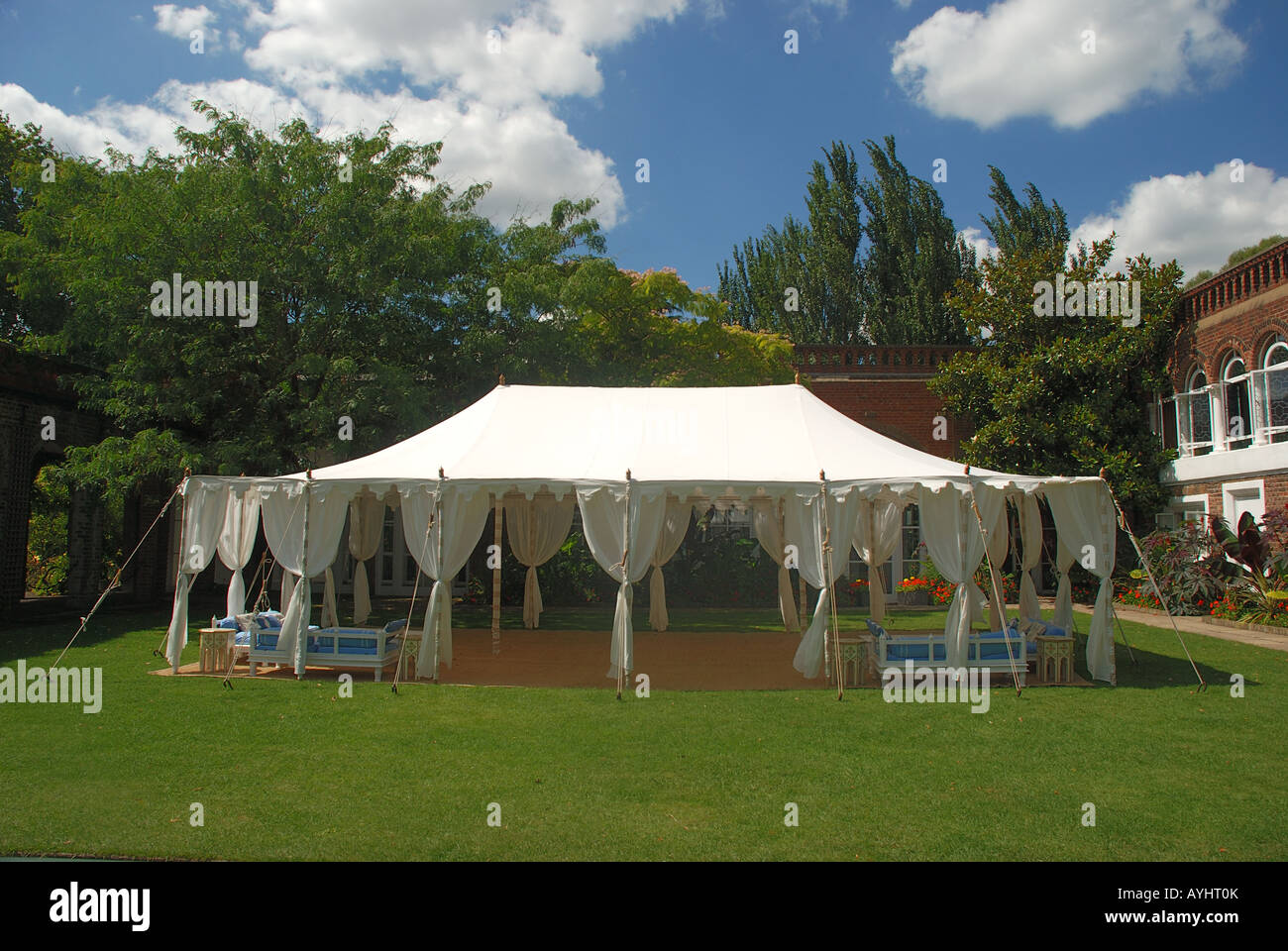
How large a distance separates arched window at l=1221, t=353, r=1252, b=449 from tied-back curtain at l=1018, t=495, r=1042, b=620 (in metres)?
6.80

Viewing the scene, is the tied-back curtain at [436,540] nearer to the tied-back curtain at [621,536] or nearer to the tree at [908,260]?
the tied-back curtain at [621,536]

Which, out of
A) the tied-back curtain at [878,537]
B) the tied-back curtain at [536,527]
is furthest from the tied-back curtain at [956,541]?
the tied-back curtain at [536,527]

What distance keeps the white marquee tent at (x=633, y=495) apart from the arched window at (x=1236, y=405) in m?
6.98

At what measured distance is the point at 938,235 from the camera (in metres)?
24.7

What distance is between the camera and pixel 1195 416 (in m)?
15.8

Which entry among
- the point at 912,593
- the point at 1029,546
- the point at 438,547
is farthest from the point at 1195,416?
the point at 438,547

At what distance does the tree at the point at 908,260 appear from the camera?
23922 millimetres

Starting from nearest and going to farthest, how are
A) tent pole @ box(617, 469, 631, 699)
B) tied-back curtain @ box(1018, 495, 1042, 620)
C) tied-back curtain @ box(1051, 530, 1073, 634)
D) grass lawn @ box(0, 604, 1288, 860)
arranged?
grass lawn @ box(0, 604, 1288, 860)
tent pole @ box(617, 469, 631, 699)
tied-back curtain @ box(1051, 530, 1073, 634)
tied-back curtain @ box(1018, 495, 1042, 620)

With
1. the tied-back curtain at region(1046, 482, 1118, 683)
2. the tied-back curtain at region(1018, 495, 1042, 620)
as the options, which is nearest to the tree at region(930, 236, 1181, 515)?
the tied-back curtain at region(1018, 495, 1042, 620)

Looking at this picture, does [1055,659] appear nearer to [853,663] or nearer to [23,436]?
[853,663]

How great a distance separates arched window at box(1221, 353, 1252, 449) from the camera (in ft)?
47.8

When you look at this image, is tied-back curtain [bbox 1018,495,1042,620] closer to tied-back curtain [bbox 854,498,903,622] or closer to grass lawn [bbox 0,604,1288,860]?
grass lawn [bbox 0,604,1288,860]
